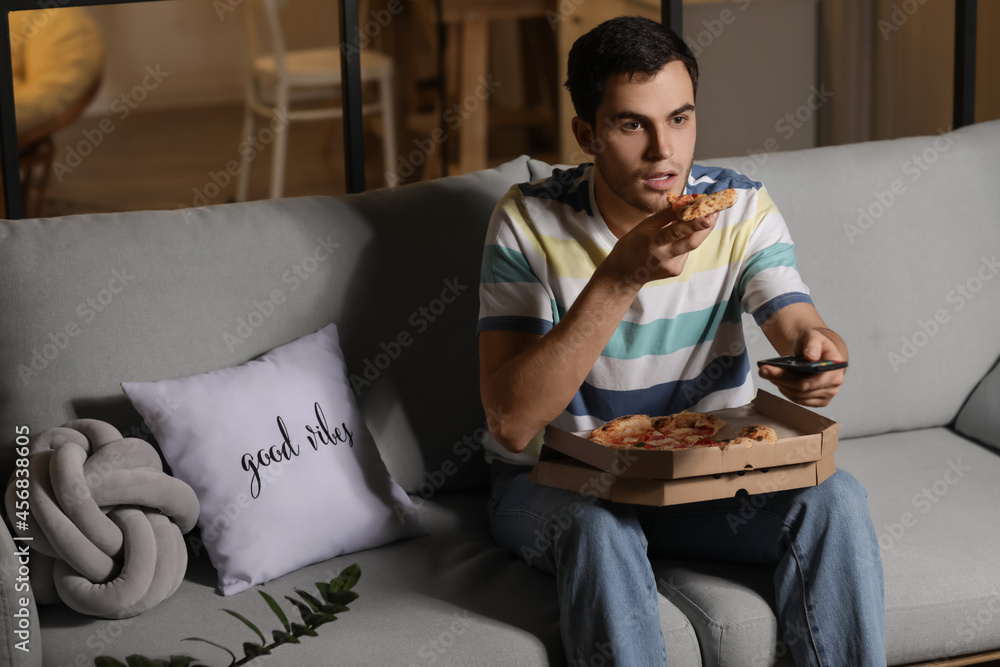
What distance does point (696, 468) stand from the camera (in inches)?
45.2

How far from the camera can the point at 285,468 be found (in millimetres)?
1360

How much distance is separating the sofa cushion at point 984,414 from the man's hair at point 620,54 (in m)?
0.81

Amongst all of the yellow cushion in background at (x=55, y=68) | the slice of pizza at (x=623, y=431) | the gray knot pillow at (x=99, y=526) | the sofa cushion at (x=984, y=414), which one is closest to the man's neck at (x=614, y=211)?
the slice of pizza at (x=623, y=431)

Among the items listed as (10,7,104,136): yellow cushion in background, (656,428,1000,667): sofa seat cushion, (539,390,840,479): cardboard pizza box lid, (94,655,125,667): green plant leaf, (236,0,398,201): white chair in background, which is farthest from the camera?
(236,0,398,201): white chair in background

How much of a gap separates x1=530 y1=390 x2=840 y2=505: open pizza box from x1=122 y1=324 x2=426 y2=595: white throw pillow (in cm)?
32

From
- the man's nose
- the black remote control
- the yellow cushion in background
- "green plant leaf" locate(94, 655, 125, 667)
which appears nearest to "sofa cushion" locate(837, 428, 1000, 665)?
the black remote control

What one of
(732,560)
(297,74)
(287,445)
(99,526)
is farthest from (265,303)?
(297,74)

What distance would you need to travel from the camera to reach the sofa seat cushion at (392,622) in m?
1.18

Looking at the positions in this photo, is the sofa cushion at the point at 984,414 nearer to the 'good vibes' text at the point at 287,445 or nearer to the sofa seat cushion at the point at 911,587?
the sofa seat cushion at the point at 911,587

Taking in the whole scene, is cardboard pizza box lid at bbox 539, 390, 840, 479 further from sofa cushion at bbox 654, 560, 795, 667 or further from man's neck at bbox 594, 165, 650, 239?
man's neck at bbox 594, 165, 650, 239

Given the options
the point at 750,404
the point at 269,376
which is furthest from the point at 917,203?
the point at 269,376

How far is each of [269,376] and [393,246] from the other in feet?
0.97

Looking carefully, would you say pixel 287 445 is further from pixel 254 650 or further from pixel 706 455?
pixel 254 650

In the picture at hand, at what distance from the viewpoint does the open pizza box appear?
45.3 inches
